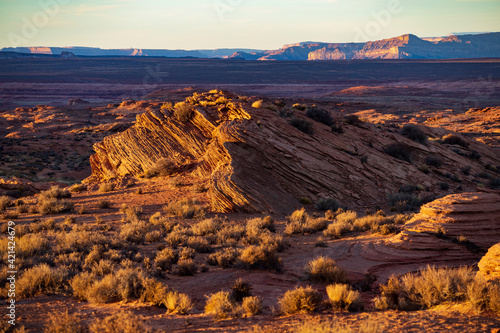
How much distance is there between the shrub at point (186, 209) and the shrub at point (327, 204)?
170 inches

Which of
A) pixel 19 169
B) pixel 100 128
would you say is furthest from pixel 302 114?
pixel 100 128

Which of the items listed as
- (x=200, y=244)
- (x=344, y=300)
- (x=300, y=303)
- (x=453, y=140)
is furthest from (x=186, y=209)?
(x=453, y=140)

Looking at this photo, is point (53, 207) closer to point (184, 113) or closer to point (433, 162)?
point (184, 113)

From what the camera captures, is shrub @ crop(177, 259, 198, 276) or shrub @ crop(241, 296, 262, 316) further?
shrub @ crop(177, 259, 198, 276)

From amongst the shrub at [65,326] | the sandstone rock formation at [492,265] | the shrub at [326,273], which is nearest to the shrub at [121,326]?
the shrub at [65,326]

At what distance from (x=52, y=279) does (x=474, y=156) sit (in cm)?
2510

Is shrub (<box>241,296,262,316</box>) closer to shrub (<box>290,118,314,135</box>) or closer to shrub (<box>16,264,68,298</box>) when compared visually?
shrub (<box>16,264,68,298</box>)

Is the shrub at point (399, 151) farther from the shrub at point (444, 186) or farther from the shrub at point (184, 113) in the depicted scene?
the shrub at point (184, 113)

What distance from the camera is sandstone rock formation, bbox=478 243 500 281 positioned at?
19.8 feet

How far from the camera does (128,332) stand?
4.96m

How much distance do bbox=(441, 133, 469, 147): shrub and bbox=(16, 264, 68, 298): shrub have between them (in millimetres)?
26229

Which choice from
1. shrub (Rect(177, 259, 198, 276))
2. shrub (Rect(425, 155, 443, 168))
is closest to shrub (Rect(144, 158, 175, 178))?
shrub (Rect(177, 259, 198, 276))

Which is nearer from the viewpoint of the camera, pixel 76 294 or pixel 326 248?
pixel 76 294

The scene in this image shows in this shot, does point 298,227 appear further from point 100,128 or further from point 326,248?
point 100,128
